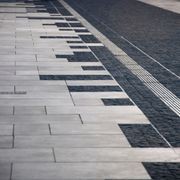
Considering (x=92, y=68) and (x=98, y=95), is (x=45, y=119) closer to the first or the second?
(x=98, y=95)

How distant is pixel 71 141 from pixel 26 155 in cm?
81

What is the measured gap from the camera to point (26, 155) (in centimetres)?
721

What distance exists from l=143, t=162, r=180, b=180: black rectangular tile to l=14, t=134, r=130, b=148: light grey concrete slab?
2.64 feet

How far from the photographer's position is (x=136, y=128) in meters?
8.51

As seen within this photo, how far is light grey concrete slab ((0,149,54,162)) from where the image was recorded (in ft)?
23.1

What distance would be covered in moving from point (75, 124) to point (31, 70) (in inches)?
169

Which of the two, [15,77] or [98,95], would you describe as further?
[15,77]

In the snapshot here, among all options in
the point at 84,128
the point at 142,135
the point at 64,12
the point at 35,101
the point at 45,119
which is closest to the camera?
the point at 142,135

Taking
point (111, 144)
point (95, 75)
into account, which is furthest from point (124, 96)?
point (111, 144)

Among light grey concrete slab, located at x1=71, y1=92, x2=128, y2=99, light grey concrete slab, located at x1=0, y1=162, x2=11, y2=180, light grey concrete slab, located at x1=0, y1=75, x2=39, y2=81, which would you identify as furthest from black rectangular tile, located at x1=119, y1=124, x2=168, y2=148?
light grey concrete slab, located at x1=0, y1=75, x2=39, y2=81

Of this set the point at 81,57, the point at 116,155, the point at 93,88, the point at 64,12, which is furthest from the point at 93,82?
the point at 64,12

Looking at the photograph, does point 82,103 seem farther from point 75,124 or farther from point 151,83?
point 151,83

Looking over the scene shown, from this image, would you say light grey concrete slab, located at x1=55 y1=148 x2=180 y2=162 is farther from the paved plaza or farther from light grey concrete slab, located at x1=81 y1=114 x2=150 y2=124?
light grey concrete slab, located at x1=81 y1=114 x2=150 y2=124

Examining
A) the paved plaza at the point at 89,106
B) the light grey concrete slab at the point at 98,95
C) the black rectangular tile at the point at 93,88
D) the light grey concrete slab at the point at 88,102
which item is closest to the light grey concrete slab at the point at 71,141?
the paved plaza at the point at 89,106
